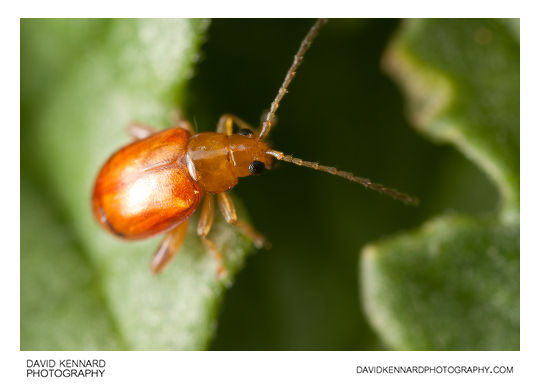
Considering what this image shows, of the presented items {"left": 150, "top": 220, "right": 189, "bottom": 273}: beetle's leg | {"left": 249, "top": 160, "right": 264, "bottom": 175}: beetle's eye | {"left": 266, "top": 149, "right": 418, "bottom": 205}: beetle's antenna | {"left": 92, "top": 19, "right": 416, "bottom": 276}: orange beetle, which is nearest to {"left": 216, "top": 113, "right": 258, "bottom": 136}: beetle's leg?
{"left": 92, "top": 19, "right": 416, "bottom": 276}: orange beetle

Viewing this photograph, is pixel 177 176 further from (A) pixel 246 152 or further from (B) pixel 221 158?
(A) pixel 246 152

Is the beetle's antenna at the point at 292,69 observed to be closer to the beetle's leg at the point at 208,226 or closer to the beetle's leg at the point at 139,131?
the beetle's leg at the point at 208,226

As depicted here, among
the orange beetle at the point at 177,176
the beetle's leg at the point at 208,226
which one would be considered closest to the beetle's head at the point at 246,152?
the orange beetle at the point at 177,176

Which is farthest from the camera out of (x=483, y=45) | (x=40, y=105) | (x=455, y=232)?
(x=40, y=105)
